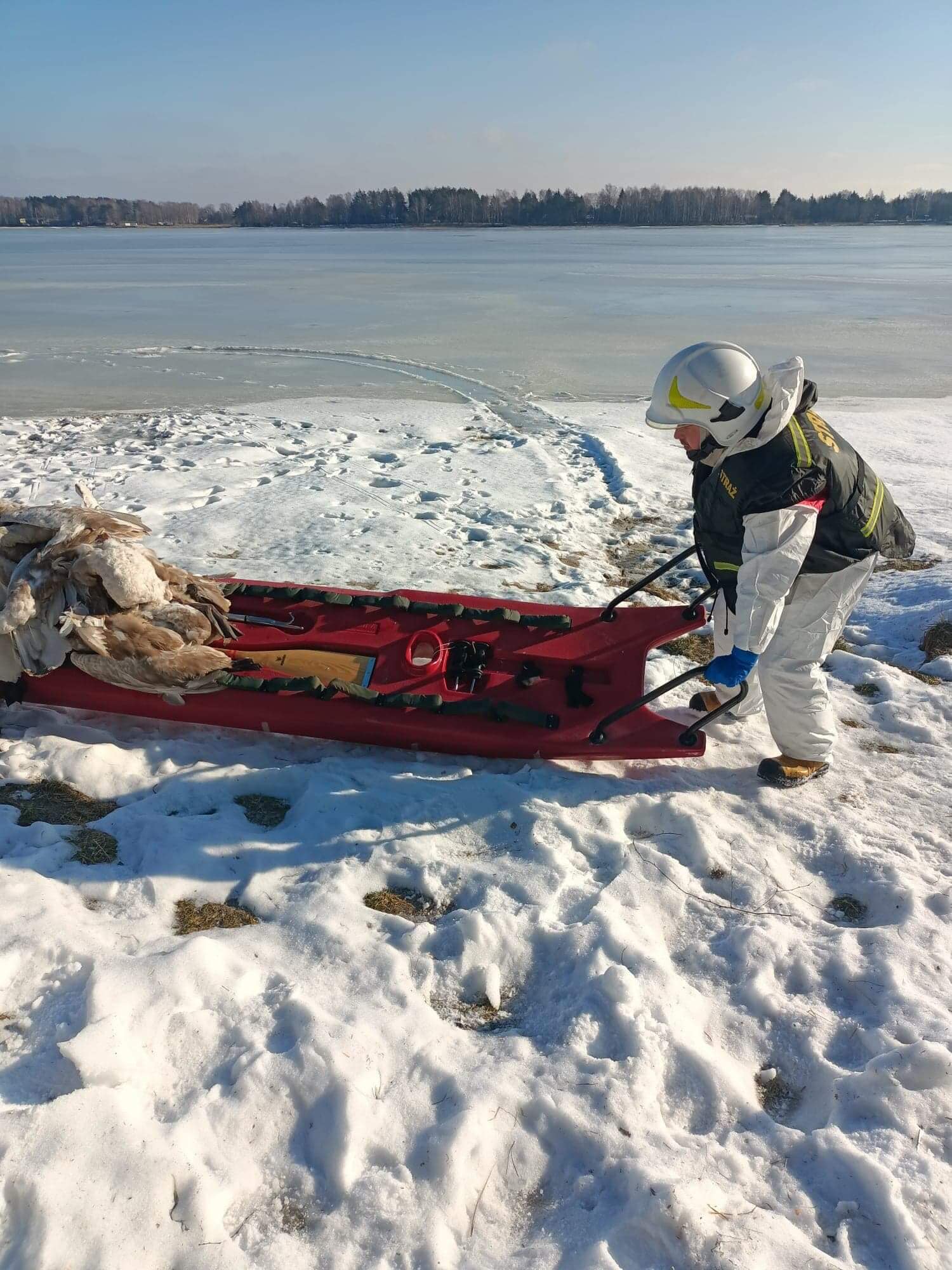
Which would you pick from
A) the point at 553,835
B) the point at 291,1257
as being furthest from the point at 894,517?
the point at 291,1257

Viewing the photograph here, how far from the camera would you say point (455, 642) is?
419 cm

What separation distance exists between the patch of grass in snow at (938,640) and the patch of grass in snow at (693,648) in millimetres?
1159

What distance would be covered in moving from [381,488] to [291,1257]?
20.3ft

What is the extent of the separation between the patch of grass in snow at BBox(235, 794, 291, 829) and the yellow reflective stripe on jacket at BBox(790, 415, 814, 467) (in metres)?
2.37

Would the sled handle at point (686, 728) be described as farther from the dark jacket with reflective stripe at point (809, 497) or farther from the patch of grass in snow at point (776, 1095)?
the patch of grass in snow at point (776, 1095)

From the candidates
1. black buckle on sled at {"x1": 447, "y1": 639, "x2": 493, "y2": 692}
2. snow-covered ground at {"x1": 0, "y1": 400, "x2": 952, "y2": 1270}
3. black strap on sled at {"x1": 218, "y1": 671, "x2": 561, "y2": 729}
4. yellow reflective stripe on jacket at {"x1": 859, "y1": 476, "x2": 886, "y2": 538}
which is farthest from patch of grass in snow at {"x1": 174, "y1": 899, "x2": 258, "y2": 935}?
yellow reflective stripe on jacket at {"x1": 859, "y1": 476, "x2": 886, "y2": 538}

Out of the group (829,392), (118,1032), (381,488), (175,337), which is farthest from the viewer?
(175,337)

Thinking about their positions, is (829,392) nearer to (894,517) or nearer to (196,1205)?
(894,517)

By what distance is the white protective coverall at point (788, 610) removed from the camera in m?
3.10

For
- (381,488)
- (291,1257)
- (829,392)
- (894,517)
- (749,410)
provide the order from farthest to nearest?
1. (829,392)
2. (381,488)
3. (894,517)
4. (749,410)
5. (291,1257)

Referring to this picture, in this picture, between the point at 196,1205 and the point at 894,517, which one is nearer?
the point at 196,1205

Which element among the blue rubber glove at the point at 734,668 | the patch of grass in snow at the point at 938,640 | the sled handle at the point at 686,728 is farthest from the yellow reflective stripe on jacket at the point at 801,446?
the patch of grass in snow at the point at 938,640

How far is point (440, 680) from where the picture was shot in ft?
13.2

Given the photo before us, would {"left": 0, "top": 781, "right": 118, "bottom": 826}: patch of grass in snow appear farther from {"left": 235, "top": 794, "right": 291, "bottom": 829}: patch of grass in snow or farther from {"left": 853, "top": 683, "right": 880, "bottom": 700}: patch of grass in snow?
{"left": 853, "top": 683, "right": 880, "bottom": 700}: patch of grass in snow
